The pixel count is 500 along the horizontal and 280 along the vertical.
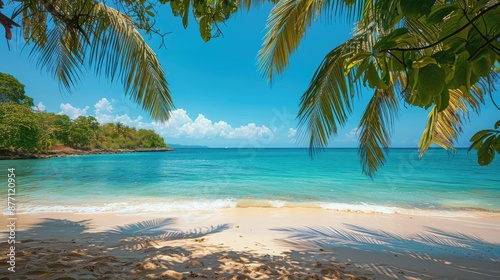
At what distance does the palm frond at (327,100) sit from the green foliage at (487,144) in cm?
221

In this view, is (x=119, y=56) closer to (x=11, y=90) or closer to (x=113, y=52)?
(x=113, y=52)

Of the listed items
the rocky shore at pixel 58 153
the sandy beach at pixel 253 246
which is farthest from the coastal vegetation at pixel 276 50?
the rocky shore at pixel 58 153

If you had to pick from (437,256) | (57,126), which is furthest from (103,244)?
(57,126)

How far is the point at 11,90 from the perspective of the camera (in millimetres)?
22734

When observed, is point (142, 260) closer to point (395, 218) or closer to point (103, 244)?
point (103, 244)

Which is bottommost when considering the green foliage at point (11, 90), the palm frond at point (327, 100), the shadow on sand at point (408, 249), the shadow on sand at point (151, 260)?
the shadow on sand at point (408, 249)

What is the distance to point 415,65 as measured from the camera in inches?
22.4

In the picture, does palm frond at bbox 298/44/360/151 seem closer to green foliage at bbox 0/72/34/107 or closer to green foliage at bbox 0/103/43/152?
green foliage at bbox 0/103/43/152

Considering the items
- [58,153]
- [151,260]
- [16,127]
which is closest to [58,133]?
[58,153]

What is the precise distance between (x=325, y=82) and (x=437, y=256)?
8.86ft

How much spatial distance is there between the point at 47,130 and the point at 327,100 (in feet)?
105

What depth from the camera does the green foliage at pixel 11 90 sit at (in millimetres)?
21375

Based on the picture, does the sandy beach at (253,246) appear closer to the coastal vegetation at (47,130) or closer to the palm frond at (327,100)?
the palm frond at (327,100)

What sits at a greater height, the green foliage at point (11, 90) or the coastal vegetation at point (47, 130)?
the green foliage at point (11, 90)
